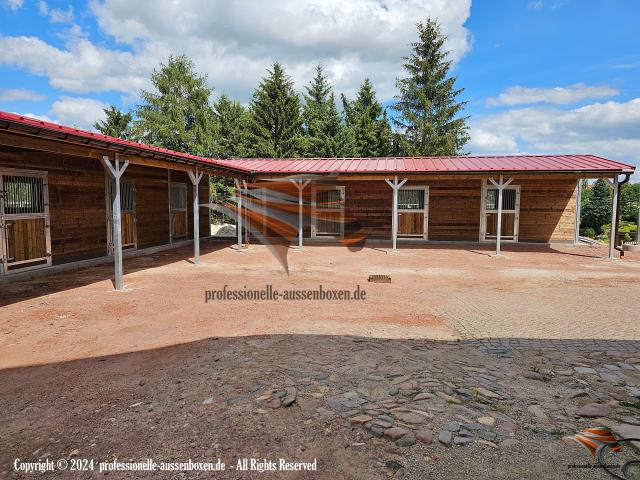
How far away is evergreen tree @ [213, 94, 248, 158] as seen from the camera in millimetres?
31922

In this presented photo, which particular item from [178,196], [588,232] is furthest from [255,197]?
[588,232]

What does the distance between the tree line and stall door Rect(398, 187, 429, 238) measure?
1234 cm

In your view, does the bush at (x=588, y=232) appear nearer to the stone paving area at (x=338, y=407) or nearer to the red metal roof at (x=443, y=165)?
the red metal roof at (x=443, y=165)

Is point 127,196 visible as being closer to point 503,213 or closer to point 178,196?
point 178,196

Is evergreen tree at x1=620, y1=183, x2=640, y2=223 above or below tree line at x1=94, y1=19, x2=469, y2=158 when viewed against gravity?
below

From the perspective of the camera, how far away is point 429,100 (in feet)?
89.0

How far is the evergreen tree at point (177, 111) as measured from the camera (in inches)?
1118

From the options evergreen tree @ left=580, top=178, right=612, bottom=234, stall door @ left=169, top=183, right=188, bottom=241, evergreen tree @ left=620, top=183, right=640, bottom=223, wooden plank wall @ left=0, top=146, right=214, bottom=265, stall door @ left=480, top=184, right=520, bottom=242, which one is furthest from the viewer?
evergreen tree @ left=620, top=183, right=640, bottom=223

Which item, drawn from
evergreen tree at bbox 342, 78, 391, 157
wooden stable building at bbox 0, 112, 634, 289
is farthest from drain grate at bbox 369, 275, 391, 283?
Answer: evergreen tree at bbox 342, 78, 391, 157

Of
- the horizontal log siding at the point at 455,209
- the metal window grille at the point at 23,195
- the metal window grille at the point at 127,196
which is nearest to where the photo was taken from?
the metal window grille at the point at 23,195

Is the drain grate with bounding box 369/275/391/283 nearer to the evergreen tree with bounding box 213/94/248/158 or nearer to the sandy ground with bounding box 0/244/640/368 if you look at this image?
the sandy ground with bounding box 0/244/640/368

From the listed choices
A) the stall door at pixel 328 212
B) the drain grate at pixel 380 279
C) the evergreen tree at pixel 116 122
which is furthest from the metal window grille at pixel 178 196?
the evergreen tree at pixel 116 122

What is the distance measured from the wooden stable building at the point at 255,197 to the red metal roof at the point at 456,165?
0.05 metres
